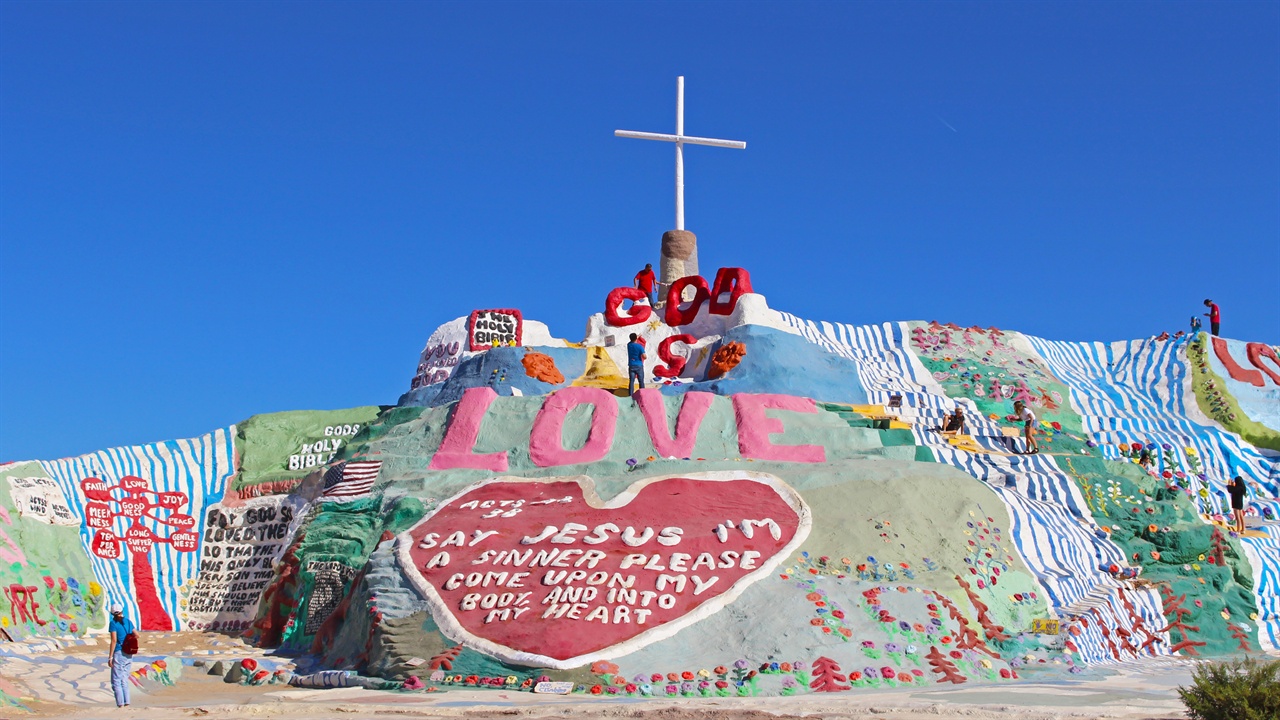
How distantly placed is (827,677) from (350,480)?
885 cm

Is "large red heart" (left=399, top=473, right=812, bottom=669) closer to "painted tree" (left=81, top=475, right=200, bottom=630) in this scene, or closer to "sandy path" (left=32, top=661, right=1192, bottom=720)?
"sandy path" (left=32, top=661, right=1192, bottom=720)

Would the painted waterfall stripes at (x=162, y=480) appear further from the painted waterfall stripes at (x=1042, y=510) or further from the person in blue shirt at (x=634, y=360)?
the painted waterfall stripes at (x=1042, y=510)

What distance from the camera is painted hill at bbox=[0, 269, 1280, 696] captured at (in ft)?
40.4

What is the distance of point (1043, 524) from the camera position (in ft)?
51.8

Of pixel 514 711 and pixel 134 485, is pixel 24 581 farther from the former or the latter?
pixel 514 711

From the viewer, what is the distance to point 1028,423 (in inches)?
747

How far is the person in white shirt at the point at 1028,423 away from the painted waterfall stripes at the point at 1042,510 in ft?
1.58

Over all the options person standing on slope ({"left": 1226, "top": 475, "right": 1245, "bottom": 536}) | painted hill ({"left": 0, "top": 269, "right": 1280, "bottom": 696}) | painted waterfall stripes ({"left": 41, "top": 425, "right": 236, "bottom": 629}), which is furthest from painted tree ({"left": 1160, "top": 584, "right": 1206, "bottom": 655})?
painted waterfall stripes ({"left": 41, "top": 425, "right": 236, "bottom": 629})

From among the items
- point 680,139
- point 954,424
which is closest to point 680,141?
point 680,139

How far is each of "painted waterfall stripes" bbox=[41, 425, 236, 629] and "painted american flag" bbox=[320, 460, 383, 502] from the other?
2.64 meters

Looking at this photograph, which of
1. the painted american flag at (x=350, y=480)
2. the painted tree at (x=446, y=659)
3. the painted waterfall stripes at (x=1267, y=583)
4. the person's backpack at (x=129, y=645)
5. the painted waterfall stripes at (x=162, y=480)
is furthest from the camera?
the painted waterfall stripes at (x=162, y=480)

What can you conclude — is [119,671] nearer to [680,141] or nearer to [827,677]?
[827,677]

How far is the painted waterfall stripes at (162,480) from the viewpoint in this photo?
1808 cm

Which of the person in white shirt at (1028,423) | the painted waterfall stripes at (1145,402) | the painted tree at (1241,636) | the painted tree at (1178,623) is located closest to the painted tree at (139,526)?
the person in white shirt at (1028,423)
